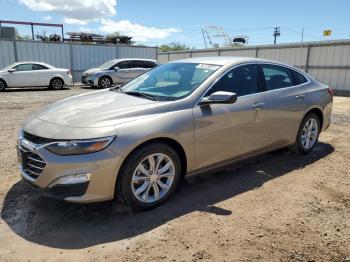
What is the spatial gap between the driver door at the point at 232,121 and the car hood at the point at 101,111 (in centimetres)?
53

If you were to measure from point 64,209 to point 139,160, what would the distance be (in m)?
1.01

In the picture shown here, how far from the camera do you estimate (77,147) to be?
3227mm

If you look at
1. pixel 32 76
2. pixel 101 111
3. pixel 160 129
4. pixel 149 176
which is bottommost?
pixel 32 76

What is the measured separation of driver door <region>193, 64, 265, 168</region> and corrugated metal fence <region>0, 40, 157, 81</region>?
18.8 m

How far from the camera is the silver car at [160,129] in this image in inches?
129

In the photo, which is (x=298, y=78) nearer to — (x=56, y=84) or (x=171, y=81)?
(x=171, y=81)

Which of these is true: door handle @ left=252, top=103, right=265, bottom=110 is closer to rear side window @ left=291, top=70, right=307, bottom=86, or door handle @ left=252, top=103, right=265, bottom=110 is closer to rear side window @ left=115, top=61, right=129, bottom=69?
rear side window @ left=291, top=70, right=307, bottom=86

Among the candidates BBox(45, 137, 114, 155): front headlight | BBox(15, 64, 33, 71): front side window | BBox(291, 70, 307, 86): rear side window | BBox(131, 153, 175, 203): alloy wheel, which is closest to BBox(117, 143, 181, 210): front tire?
BBox(131, 153, 175, 203): alloy wheel

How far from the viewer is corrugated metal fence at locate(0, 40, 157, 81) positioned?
19984 millimetres

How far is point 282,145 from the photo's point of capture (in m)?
5.30

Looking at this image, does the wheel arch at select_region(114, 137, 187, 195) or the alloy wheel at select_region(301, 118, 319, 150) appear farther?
the alloy wheel at select_region(301, 118, 319, 150)

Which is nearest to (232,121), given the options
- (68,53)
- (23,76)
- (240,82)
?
(240,82)

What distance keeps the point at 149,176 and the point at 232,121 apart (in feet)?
4.25

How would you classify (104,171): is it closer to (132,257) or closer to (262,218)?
(132,257)
